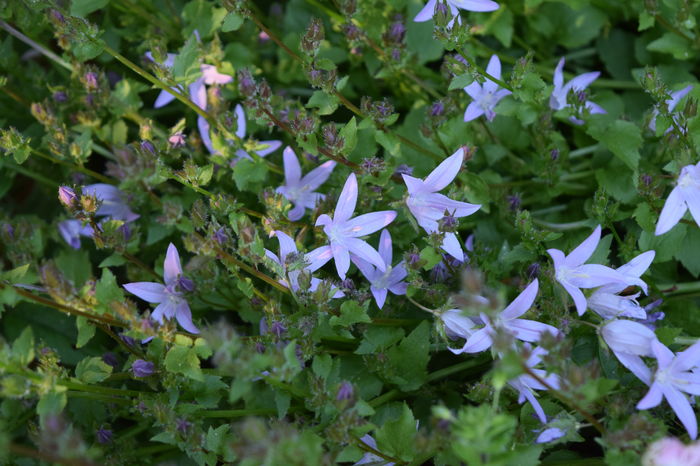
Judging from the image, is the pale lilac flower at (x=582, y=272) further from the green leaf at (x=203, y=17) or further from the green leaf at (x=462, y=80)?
the green leaf at (x=203, y=17)

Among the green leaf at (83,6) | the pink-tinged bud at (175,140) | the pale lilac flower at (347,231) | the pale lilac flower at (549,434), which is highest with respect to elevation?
the green leaf at (83,6)

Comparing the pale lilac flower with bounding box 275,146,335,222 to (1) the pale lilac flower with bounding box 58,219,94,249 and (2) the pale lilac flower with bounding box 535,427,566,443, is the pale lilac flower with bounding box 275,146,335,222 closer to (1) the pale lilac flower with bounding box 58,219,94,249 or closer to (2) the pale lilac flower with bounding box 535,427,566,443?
(1) the pale lilac flower with bounding box 58,219,94,249

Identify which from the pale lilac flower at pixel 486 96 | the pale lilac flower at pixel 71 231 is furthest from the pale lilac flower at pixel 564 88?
the pale lilac flower at pixel 71 231

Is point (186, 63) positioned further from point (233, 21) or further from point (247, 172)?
point (247, 172)

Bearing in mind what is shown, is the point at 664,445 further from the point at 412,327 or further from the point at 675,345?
the point at 412,327

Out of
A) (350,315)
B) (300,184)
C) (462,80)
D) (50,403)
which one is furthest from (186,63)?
(50,403)

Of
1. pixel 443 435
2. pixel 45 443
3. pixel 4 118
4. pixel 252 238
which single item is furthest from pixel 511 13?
pixel 45 443
